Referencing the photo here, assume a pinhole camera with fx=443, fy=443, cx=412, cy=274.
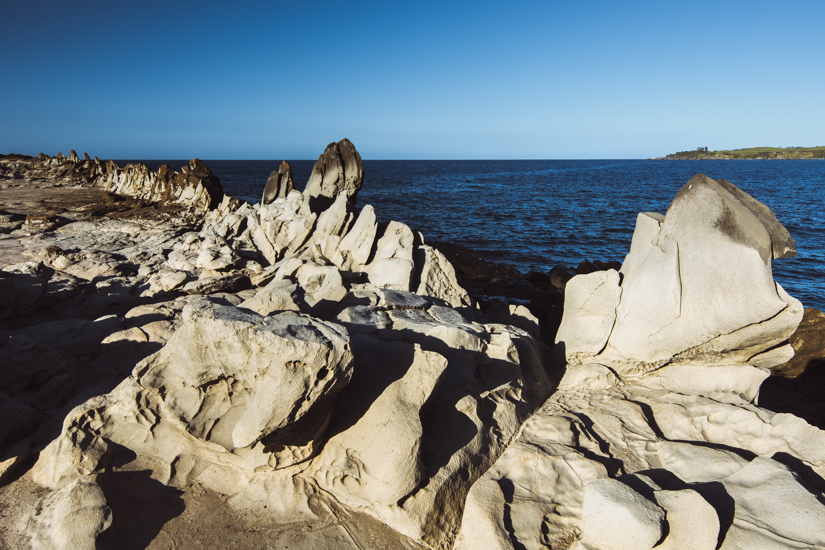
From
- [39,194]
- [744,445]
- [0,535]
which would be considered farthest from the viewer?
[39,194]

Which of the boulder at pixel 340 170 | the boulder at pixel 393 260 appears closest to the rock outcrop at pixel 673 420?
the boulder at pixel 393 260

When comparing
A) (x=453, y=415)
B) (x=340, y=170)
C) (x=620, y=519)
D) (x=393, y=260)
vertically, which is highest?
(x=340, y=170)

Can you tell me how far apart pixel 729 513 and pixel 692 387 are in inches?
115

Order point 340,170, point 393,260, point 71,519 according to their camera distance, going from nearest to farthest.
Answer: point 71,519, point 393,260, point 340,170

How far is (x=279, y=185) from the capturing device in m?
17.4

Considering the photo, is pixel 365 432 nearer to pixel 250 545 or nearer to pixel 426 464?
pixel 426 464

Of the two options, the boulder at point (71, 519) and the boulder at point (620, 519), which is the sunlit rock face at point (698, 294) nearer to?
the boulder at point (620, 519)

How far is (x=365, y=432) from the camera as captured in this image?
477 centimetres

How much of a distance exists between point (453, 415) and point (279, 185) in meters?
14.3

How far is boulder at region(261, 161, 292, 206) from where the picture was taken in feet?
56.0

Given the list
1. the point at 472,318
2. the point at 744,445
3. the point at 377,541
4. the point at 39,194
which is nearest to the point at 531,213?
the point at 472,318

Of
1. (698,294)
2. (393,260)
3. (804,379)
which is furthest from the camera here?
(393,260)

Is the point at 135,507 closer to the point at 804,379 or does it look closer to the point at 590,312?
the point at 590,312

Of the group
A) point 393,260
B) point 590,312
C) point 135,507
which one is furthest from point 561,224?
point 135,507
